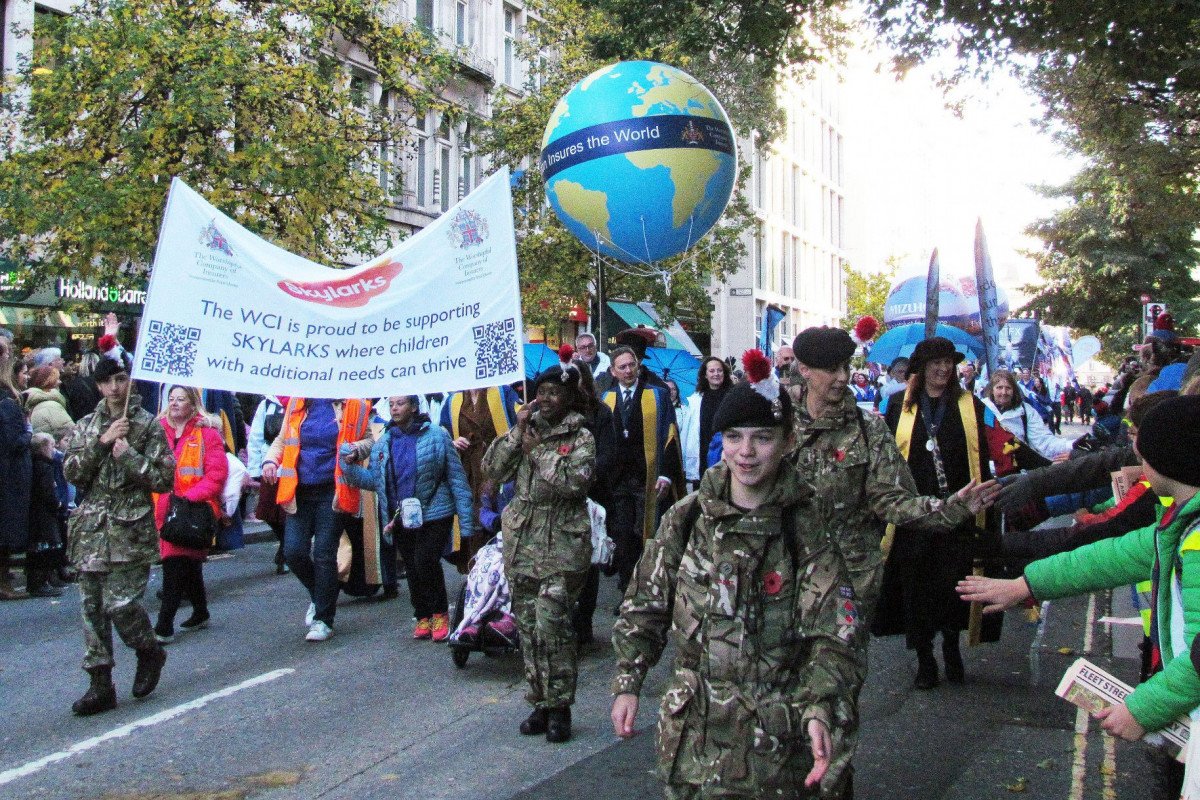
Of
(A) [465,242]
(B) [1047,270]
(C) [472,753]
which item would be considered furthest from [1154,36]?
(B) [1047,270]

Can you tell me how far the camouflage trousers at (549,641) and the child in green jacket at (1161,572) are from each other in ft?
9.35

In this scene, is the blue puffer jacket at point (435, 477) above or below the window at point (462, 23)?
below

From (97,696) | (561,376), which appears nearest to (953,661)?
(561,376)

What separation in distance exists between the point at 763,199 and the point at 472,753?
4733 cm

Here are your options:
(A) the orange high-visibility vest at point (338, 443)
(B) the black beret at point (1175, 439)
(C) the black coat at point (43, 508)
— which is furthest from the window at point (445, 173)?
(B) the black beret at point (1175, 439)

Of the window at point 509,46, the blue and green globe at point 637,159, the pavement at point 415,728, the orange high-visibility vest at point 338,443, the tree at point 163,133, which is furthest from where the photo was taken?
the window at point 509,46

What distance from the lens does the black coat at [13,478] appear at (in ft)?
32.7

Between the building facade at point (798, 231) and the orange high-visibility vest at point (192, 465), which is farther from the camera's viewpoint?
the building facade at point (798, 231)

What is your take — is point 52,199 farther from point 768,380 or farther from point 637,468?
point 768,380

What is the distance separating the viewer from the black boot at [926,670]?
677cm

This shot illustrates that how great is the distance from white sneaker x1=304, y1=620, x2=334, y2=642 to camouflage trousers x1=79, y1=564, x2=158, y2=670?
1.79m

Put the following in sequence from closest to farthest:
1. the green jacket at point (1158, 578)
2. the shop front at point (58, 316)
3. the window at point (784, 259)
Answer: the green jacket at point (1158, 578), the shop front at point (58, 316), the window at point (784, 259)

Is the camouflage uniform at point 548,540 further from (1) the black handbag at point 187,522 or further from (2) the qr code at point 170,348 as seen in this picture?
(1) the black handbag at point 187,522

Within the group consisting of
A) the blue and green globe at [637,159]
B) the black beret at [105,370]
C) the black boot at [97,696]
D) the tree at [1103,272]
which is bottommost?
the black boot at [97,696]
